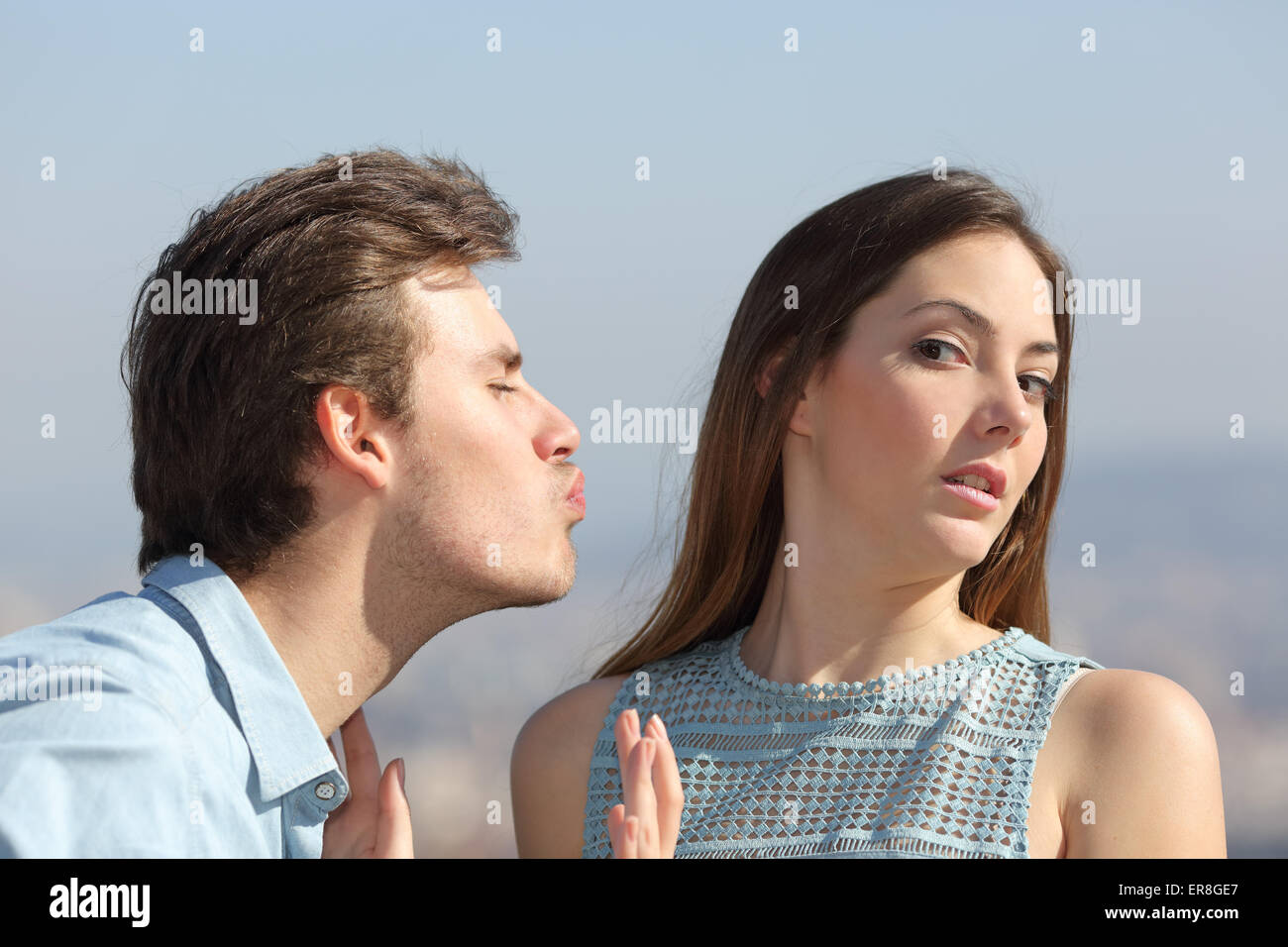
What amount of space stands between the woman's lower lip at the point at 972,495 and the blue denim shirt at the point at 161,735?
1.80 metres

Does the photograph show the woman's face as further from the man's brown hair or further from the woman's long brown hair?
the man's brown hair

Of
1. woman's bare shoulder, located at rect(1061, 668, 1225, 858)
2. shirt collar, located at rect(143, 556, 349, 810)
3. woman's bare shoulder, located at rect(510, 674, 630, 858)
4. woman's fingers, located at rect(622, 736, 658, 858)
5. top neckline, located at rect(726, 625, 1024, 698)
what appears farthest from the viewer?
woman's bare shoulder, located at rect(510, 674, 630, 858)

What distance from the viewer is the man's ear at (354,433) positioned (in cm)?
384

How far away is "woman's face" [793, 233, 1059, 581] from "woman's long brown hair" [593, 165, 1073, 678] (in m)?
0.08

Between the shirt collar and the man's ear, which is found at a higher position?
the man's ear

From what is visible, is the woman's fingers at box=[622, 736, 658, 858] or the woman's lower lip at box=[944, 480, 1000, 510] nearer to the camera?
the woman's fingers at box=[622, 736, 658, 858]

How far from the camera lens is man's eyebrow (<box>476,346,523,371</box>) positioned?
4043 mm

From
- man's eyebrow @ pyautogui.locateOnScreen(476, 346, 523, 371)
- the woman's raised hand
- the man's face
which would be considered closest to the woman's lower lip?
the woman's raised hand

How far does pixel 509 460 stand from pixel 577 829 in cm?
110

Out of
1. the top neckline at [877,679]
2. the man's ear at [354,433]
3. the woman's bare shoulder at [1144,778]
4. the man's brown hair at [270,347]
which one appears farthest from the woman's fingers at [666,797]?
the man's brown hair at [270,347]

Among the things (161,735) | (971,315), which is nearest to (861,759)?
(971,315)

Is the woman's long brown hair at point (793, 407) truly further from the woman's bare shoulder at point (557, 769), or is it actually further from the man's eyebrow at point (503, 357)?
the man's eyebrow at point (503, 357)
